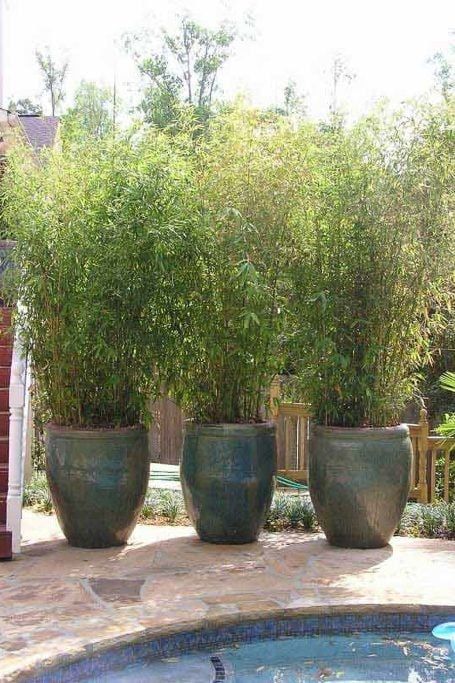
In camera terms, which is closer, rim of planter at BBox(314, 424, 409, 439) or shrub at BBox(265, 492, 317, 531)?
rim of planter at BBox(314, 424, 409, 439)

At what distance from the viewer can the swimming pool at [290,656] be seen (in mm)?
3285

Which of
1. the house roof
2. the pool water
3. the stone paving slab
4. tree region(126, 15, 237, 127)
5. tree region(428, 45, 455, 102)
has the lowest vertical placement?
the pool water

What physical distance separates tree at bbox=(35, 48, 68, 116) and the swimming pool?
25.3 meters

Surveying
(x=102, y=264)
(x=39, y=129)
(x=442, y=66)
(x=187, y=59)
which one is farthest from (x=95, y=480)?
(x=187, y=59)

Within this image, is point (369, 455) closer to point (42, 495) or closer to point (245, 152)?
point (245, 152)

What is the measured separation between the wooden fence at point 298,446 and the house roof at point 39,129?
333 cm

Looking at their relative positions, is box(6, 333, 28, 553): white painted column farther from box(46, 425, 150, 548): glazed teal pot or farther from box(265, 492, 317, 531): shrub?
box(265, 492, 317, 531): shrub

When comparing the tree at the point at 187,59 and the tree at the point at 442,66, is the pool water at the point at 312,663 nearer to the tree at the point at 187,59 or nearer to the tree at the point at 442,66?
the tree at the point at 442,66

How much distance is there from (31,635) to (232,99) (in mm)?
3072

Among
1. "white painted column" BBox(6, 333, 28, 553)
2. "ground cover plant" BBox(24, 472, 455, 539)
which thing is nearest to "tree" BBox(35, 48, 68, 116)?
"ground cover plant" BBox(24, 472, 455, 539)

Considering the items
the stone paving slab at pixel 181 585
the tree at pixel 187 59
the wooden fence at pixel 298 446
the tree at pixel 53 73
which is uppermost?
the tree at pixel 53 73

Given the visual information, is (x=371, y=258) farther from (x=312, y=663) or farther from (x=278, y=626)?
(x=312, y=663)

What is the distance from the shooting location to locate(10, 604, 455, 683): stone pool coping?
345 centimetres

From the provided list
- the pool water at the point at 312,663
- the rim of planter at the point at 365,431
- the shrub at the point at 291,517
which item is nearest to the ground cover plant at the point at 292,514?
the shrub at the point at 291,517
